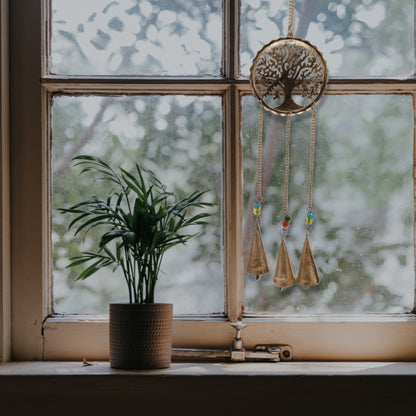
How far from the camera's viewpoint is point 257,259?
1.96 metres

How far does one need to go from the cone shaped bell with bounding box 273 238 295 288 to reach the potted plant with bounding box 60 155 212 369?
0.24 meters

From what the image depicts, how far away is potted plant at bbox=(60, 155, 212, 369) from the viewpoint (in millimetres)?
1822

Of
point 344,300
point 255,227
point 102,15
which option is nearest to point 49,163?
point 102,15

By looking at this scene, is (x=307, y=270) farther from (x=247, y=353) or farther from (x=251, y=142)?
(x=251, y=142)

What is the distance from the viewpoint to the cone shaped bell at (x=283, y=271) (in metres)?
1.98

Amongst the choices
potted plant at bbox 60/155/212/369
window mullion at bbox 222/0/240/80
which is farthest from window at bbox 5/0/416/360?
potted plant at bbox 60/155/212/369

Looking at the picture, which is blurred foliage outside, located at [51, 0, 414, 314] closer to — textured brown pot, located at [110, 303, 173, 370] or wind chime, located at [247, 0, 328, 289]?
wind chime, located at [247, 0, 328, 289]

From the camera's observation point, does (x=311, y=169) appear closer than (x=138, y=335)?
No

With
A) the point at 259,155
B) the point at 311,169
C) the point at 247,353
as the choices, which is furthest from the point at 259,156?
the point at 247,353

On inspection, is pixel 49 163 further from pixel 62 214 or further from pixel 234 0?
pixel 234 0

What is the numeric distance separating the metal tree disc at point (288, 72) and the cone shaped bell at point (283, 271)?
391 millimetres

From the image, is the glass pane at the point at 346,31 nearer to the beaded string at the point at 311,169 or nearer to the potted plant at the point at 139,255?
the beaded string at the point at 311,169
